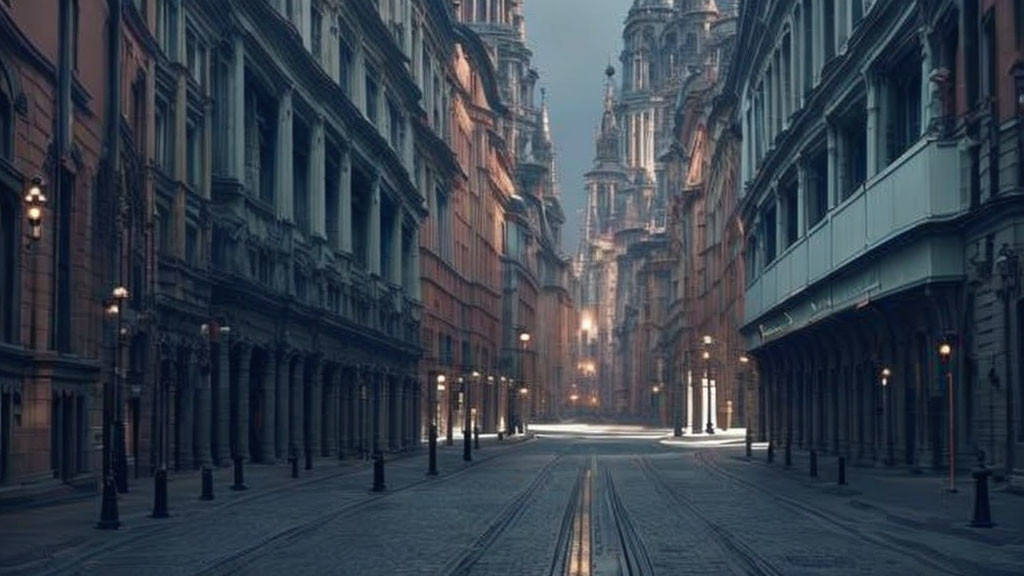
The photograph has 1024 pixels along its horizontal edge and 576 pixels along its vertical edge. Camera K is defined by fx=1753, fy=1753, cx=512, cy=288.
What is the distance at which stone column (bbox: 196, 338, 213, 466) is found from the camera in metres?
46.2

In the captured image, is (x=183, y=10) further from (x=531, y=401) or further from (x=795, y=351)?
(x=531, y=401)

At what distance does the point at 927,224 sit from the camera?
122 ft

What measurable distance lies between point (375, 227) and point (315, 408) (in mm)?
16426

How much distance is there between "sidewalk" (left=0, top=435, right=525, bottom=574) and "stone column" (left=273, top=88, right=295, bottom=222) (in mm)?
9430

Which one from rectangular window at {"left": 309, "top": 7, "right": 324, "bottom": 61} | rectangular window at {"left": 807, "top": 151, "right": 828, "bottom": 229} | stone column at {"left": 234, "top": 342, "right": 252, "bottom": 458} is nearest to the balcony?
rectangular window at {"left": 807, "top": 151, "right": 828, "bottom": 229}

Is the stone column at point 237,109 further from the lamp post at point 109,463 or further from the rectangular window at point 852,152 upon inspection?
the rectangular window at point 852,152

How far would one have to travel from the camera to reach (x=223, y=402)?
49.1m

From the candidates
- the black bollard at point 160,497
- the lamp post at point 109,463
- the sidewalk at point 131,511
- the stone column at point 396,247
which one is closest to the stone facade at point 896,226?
the sidewalk at point 131,511

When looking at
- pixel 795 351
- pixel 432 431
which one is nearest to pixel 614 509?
pixel 432 431

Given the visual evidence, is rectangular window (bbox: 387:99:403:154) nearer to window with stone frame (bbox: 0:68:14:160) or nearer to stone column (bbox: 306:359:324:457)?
stone column (bbox: 306:359:324:457)

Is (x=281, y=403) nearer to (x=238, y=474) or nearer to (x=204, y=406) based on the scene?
(x=204, y=406)

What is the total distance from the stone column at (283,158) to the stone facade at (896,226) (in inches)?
671

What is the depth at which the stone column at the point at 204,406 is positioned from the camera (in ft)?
152

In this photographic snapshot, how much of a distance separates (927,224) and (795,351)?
3150 cm
